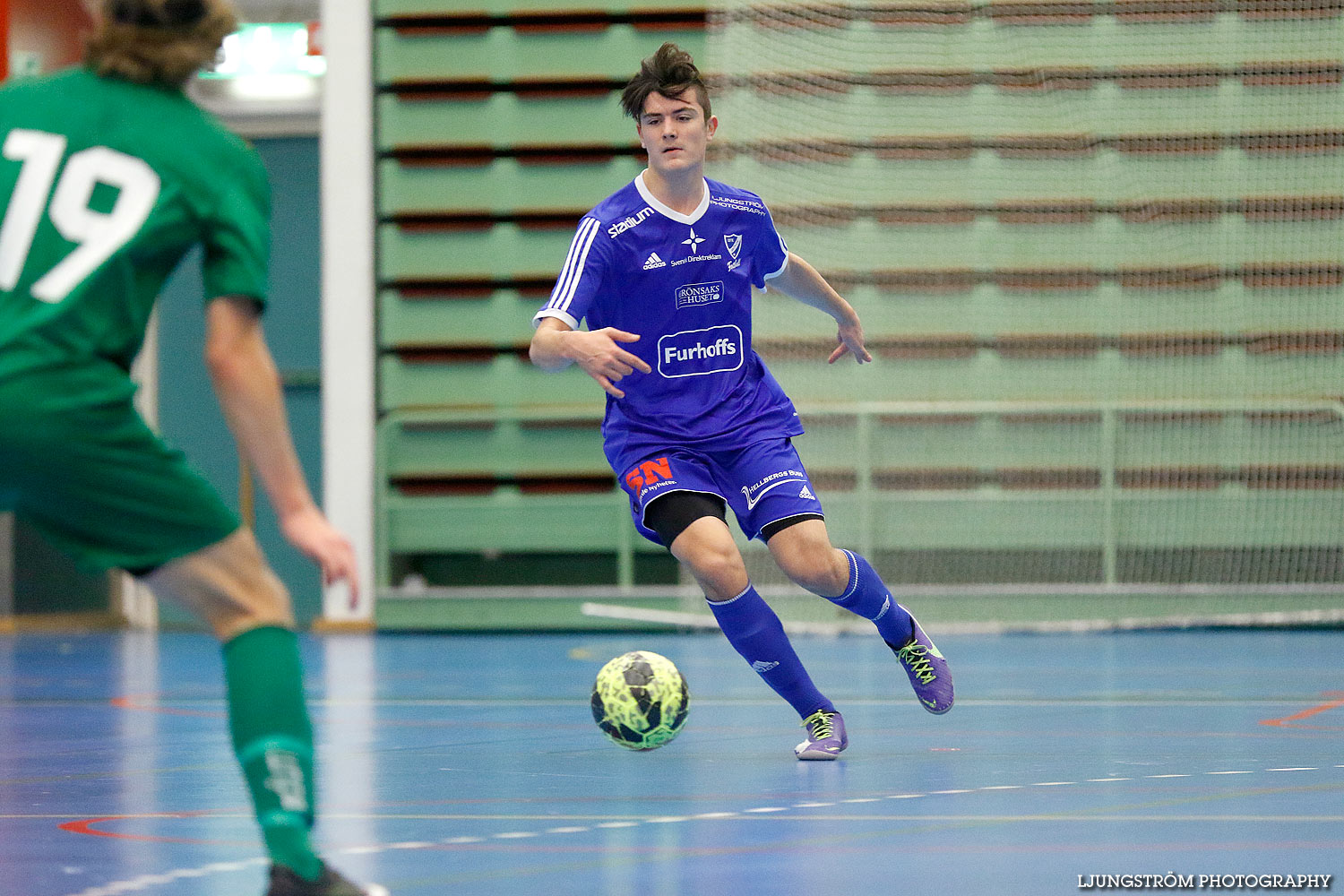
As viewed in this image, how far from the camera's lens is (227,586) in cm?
276

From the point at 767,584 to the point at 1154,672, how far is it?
3369 mm

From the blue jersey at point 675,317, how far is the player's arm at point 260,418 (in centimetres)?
257

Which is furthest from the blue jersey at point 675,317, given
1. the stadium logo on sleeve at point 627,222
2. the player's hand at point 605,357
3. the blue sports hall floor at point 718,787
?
the blue sports hall floor at point 718,787

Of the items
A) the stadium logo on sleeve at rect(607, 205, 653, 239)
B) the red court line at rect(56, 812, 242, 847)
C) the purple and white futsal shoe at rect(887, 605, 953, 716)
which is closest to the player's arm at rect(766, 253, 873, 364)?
the stadium logo on sleeve at rect(607, 205, 653, 239)

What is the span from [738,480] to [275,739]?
266cm

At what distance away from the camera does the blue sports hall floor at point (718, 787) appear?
10.6 feet

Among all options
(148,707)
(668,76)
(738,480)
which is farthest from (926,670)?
(148,707)

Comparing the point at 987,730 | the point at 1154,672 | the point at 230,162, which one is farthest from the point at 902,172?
the point at 230,162

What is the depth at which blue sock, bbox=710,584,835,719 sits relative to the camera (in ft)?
16.4

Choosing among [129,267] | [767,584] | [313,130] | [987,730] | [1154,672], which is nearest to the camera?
[129,267]

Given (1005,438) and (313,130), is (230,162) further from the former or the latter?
(313,130)

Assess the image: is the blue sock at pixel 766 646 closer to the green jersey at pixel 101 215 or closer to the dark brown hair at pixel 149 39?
the green jersey at pixel 101 215

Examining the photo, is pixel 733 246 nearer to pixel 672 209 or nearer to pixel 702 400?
pixel 672 209

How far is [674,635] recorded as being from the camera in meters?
11.0
